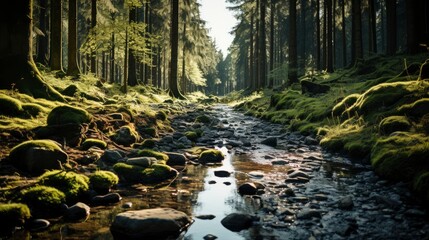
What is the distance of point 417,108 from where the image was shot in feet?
24.8

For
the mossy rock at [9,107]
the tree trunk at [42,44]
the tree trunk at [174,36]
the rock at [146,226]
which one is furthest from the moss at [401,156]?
the tree trunk at [42,44]

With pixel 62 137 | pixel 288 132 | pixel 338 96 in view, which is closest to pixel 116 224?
pixel 62 137

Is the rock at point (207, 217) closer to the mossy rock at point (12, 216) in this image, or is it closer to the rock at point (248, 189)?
the rock at point (248, 189)

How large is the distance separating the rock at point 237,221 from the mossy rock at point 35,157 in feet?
9.71

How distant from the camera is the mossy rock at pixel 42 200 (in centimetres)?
419

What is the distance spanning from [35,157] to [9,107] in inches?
108

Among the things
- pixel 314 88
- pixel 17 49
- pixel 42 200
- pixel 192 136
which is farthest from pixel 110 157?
pixel 314 88

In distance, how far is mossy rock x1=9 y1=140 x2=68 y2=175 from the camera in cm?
544

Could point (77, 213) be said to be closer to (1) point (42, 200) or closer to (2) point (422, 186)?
(1) point (42, 200)

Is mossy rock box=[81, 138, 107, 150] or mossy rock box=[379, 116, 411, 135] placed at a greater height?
mossy rock box=[379, 116, 411, 135]

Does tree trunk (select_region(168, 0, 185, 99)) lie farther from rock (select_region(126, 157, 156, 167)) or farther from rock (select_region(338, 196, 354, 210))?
rock (select_region(338, 196, 354, 210))

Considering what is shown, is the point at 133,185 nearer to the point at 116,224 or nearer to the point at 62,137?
the point at 116,224

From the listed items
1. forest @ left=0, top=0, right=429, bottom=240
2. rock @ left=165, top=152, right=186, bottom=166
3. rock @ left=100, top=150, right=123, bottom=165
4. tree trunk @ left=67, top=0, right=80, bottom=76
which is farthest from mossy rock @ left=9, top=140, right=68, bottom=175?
tree trunk @ left=67, top=0, right=80, bottom=76

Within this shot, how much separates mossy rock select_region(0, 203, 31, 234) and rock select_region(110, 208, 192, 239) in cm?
104
